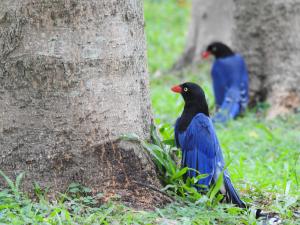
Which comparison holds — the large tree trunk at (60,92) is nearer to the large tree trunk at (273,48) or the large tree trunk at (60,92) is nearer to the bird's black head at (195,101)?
the bird's black head at (195,101)

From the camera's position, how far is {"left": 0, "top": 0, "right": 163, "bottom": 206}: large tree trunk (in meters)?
4.04

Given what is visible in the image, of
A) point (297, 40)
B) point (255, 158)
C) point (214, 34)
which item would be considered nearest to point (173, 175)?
point (255, 158)

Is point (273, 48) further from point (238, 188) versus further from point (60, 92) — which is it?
point (60, 92)

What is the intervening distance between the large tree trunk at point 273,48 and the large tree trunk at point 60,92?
481 cm

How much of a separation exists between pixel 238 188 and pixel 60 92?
1.55 m

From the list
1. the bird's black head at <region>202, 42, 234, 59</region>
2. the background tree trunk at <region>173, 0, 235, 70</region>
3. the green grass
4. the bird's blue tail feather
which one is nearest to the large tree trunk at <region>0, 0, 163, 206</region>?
the green grass

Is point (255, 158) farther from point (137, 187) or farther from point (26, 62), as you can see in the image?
point (26, 62)

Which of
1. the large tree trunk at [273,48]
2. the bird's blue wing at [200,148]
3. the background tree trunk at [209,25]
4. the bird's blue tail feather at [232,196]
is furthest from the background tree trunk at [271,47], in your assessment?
the bird's blue tail feather at [232,196]

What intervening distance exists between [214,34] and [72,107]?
9.53 meters

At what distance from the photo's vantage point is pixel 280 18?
8.73 m

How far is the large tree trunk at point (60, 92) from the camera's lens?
404 cm

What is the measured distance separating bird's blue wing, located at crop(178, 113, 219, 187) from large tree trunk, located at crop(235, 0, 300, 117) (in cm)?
414

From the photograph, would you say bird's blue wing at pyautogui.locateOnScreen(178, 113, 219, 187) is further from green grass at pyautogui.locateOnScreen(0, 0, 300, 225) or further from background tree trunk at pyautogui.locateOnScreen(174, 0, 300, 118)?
background tree trunk at pyautogui.locateOnScreen(174, 0, 300, 118)

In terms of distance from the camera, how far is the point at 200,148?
4562 millimetres
